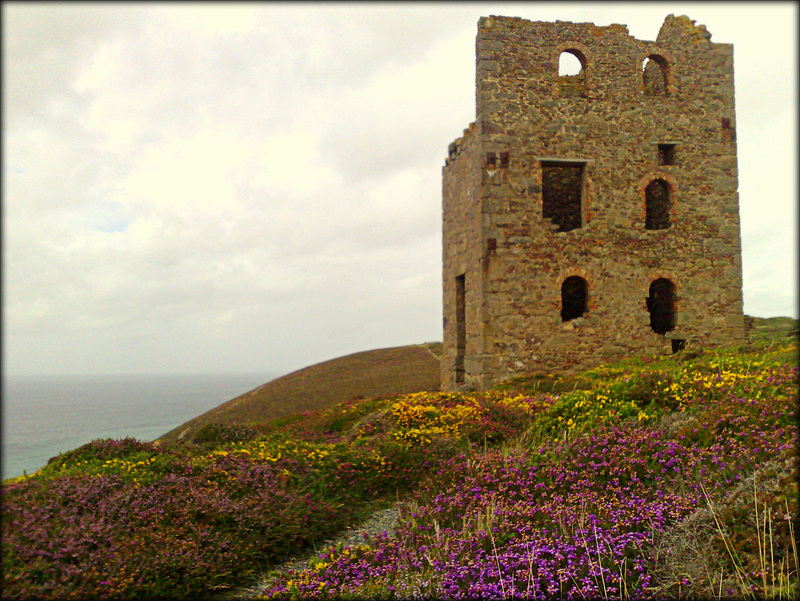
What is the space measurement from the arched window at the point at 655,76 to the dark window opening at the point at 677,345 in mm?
7680

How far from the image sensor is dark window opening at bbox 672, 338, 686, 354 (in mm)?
17766

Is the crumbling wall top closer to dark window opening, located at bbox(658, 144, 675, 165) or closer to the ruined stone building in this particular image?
the ruined stone building

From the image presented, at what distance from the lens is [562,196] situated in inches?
766

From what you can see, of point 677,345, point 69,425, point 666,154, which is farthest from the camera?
point 69,425

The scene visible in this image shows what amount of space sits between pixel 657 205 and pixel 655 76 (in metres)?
4.16

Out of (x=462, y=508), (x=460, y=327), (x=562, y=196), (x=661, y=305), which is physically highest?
(x=562, y=196)

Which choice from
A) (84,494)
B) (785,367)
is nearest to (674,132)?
(785,367)

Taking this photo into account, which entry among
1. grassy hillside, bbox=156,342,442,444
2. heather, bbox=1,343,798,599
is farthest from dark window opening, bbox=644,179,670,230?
heather, bbox=1,343,798,599

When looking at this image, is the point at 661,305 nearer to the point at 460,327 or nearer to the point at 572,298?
the point at 572,298

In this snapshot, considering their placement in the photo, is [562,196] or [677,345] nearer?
[677,345]

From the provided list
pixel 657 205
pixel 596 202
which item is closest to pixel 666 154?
pixel 657 205

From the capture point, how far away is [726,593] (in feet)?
15.8

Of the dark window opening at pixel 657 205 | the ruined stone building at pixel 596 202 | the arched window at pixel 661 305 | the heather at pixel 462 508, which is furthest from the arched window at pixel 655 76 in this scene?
the heather at pixel 462 508

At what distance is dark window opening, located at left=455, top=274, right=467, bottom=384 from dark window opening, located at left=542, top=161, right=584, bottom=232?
3.60m
